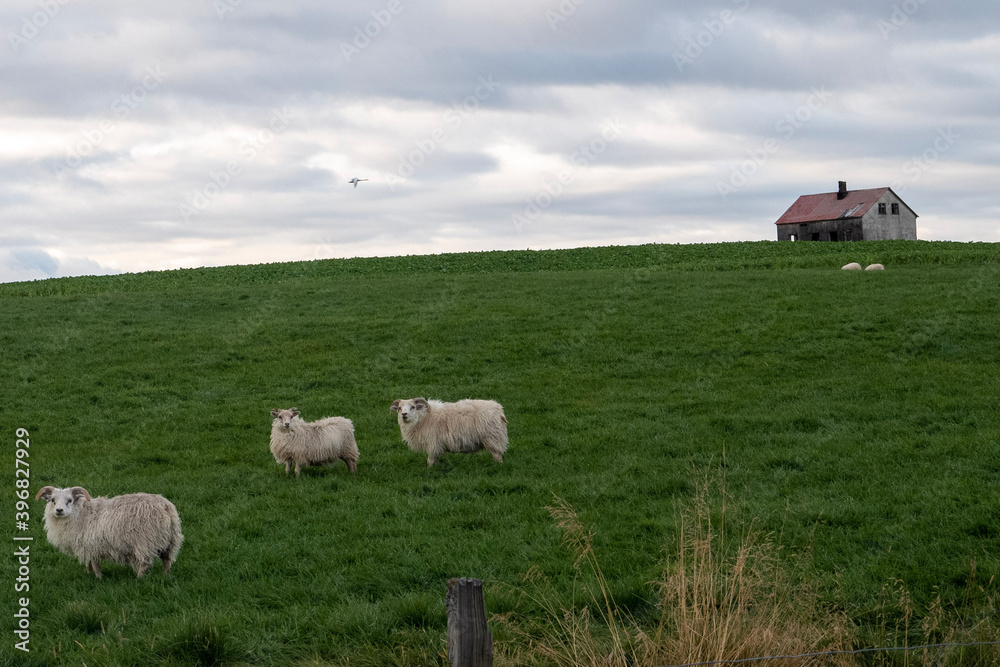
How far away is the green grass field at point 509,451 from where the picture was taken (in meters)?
7.53

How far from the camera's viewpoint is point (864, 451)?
12602mm

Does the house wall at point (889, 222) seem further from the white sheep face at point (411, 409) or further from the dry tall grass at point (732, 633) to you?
the dry tall grass at point (732, 633)

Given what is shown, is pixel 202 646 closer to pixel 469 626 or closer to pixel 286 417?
pixel 469 626

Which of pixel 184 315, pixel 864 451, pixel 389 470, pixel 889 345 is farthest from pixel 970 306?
pixel 184 315

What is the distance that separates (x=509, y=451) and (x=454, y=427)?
1.38 meters

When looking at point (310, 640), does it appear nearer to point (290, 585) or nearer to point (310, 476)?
point (290, 585)

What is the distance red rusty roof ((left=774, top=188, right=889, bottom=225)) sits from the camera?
255ft

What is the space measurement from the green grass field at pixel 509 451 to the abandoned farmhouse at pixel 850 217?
45661 mm

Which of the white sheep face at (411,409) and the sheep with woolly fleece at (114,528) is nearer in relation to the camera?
the sheep with woolly fleece at (114,528)

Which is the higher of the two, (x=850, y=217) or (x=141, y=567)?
(x=850, y=217)

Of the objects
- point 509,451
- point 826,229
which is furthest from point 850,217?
point 509,451

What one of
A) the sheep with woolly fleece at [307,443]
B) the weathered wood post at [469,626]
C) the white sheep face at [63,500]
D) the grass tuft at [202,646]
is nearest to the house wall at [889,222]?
the sheep with woolly fleece at [307,443]

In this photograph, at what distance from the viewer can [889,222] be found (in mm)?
79250

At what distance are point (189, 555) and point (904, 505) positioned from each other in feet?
28.1
